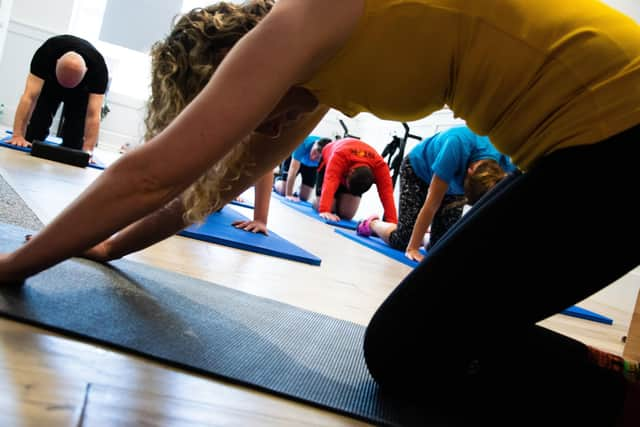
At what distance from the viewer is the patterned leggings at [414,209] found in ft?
12.1

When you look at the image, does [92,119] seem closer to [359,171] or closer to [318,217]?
[359,171]

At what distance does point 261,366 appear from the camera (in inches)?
38.6

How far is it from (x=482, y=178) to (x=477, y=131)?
169cm

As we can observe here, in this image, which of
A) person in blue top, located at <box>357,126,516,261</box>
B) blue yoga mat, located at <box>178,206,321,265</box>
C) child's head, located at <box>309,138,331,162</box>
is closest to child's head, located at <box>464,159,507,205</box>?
person in blue top, located at <box>357,126,516,261</box>

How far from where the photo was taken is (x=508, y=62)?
2.83 feet

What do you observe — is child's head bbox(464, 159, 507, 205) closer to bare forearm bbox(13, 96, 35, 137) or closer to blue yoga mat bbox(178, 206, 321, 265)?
blue yoga mat bbox(178, 206, 321, 265)

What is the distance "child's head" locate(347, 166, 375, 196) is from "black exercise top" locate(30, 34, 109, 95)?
2.11 meters

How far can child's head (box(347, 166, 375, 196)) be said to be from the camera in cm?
472

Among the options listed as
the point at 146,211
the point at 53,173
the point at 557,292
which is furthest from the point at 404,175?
the point at 146,211

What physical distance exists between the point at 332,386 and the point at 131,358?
13.7 inches

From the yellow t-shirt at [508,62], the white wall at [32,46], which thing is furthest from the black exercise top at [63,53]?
the yellow t-shirt at [508,62]

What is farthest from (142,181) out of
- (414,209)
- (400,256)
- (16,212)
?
(414,209)

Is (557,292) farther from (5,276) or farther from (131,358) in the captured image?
(5,276)

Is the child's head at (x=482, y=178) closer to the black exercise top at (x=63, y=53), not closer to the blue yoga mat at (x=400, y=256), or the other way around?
the blue yoga mat at (x=400, y=256)
